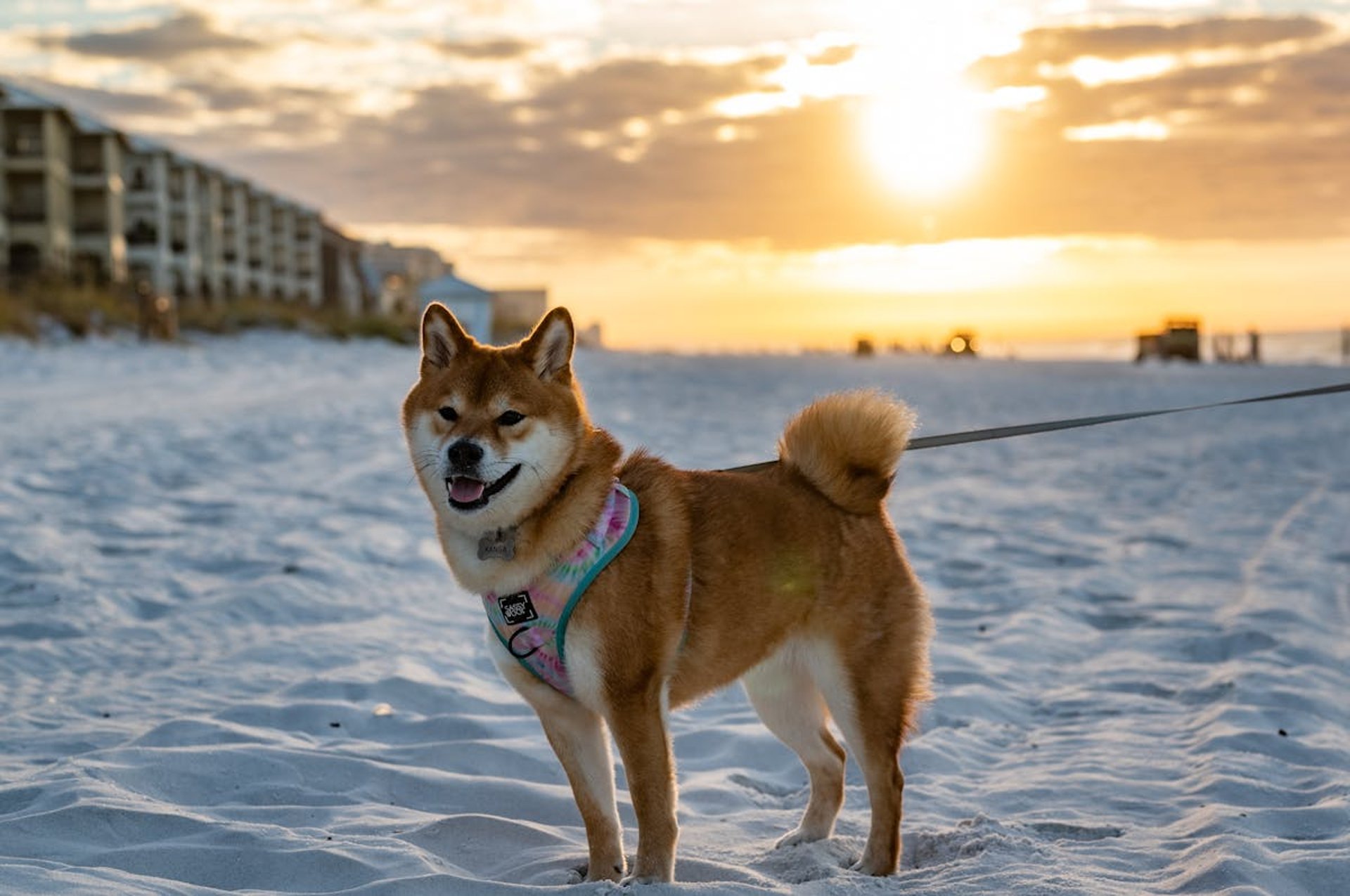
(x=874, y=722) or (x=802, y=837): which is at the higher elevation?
(x=874, y=722)

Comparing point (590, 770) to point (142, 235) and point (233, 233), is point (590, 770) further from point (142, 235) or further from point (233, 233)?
point (233, 233)

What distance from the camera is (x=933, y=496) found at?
38.2 ft

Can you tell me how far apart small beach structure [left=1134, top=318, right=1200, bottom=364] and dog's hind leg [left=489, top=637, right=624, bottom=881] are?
157 feet

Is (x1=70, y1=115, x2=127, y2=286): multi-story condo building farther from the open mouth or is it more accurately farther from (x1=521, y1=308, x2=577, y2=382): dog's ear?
the open mouth

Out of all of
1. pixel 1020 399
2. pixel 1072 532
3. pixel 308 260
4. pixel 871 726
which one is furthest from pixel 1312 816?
pixel 308 260

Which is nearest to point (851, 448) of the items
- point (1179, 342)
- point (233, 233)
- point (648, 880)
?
point (648, 880)

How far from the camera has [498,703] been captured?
546 centimetres

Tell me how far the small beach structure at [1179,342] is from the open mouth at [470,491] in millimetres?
48054

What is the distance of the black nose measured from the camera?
3330 mm

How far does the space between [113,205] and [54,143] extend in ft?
14.0

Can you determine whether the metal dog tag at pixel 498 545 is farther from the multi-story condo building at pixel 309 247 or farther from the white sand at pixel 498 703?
the multi-story condo building at pixel 309 247

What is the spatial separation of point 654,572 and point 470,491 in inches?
21.8

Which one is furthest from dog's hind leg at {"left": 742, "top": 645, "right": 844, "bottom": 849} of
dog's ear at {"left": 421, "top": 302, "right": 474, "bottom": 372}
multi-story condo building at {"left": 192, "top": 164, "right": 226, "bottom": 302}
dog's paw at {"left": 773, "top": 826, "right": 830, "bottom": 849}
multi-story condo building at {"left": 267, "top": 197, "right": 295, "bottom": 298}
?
multi-story condo building at {"left": 267, "top": 197, "right": 295, "bottom": 298}

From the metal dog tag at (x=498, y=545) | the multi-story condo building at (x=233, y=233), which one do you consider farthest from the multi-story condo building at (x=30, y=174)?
the metal dog tag at (x=498, y=545)
